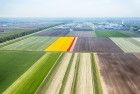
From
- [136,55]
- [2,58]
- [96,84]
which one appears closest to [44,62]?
[2,58]

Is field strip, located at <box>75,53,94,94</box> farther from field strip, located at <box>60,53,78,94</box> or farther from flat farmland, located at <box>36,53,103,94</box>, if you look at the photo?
field strip, located at <box>60,53,78,94</box>

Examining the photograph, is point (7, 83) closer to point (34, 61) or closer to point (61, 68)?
point (61, 68)

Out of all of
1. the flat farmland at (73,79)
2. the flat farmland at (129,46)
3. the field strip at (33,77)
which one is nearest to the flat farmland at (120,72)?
the flat farmland at (73,79)

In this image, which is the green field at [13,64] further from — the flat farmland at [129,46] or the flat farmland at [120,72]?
the flat farmland at [129,46]

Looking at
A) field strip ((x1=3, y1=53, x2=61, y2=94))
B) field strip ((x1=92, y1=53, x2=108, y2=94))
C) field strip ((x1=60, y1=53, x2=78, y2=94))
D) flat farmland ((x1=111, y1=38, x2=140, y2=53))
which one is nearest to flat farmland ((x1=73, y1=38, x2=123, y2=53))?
flat farmland ((x1=111, y1=38, x2=140, y2=53))

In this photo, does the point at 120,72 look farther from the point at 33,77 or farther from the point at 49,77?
the point at 33,77

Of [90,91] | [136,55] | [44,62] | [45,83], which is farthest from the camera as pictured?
[136,55]
